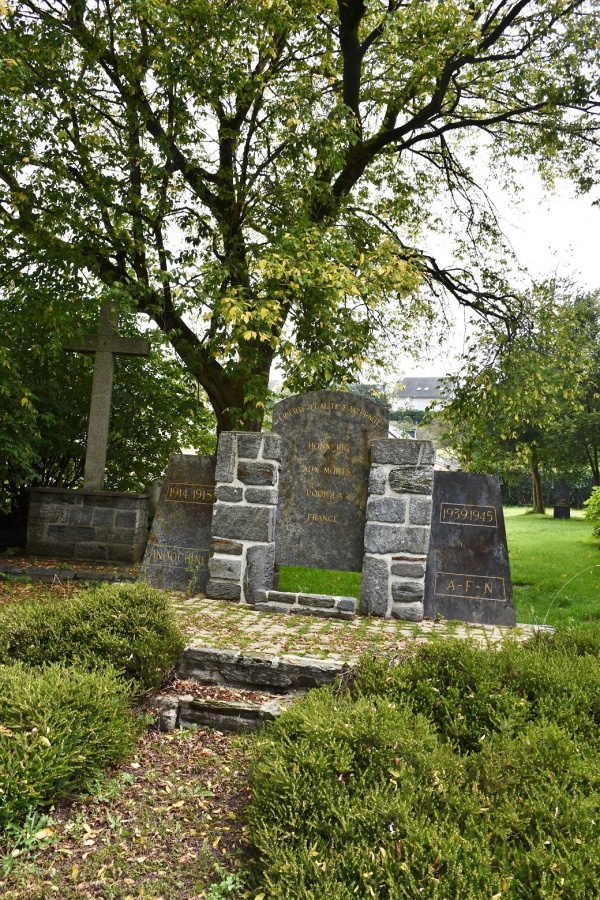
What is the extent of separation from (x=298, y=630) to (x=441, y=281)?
821cm

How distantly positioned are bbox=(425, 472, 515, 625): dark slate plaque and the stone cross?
4129mm

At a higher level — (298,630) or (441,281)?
(441,281)

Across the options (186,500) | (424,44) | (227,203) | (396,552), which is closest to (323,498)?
(396,552)

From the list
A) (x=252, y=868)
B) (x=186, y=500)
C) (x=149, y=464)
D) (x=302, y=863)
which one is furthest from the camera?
(x=149, y=464)

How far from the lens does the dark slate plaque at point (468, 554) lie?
6.38 m

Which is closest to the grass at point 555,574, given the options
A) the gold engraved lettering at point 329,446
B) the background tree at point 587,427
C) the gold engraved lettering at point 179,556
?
the gold engraved lettering at point 329,446

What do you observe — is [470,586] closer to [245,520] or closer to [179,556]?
[245,520]

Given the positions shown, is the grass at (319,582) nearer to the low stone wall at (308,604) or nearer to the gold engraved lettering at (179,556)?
the gold engraved lettering at (179,556)

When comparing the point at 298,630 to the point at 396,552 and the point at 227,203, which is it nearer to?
the point at 396,552

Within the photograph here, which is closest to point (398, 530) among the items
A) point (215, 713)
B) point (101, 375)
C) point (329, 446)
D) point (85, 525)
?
point (329, 446)

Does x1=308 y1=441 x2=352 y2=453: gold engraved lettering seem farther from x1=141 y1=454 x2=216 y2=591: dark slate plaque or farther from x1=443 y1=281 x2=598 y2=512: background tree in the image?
x1=443 y1=281 x2=598 y2=512: background tree

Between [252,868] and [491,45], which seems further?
[491,45]

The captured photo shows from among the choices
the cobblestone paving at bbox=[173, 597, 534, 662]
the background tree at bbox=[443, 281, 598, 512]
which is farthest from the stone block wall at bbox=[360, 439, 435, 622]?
the background tree at bbox=[443, 281, 598, 512]

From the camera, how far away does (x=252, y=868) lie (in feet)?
8.98
